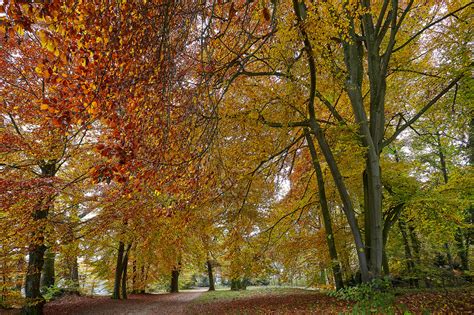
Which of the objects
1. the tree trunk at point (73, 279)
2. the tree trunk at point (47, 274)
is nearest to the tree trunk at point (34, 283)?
the tree trunk at point (47, 274)

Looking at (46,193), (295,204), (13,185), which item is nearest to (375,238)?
(295,204)

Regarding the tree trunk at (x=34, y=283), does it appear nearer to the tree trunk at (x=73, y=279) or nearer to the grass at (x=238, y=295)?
the tree trunk at (x=73, y=279)

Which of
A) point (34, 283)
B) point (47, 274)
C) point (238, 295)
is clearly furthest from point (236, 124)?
point (47, 274)

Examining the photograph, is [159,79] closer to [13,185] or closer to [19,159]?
[13,185]

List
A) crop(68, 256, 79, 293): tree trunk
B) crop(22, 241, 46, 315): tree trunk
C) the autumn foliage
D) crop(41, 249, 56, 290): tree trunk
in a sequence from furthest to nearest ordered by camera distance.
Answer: crop(68, 256, 79, 293): tree trunk, crop(41, 249, 56, 290): tree trunk, crop(22, 241, 46, 315): tree trunk, the autumn foliage

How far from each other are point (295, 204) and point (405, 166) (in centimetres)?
399

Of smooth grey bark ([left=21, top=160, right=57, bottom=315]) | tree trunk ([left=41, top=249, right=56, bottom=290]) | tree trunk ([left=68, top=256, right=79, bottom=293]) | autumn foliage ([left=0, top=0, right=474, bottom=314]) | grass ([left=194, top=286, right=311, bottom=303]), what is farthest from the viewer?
tree trunk ([left=68, top=256, right=79, bottom=293])

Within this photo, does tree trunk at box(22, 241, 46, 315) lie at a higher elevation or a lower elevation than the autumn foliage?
lower

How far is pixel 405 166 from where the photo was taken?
A: 10.2 meters

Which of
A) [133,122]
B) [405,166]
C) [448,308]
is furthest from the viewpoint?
[405,166]

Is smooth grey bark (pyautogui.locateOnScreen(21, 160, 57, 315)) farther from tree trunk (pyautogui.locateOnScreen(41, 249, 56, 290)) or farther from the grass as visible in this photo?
the grass

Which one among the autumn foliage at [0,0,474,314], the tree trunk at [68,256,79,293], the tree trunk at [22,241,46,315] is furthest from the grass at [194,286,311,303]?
the tree trunk at [22,241,46,315]

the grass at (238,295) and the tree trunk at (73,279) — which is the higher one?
the tree trunk at (73,279)

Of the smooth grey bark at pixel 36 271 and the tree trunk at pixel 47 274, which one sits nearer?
the smooth grey bark at pixel 36 271
